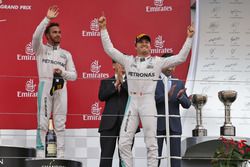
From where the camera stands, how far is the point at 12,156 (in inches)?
172

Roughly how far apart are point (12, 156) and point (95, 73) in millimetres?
1890

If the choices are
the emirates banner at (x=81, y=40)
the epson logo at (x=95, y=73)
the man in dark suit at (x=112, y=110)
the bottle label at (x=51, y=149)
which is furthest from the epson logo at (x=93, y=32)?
the bottle label at (x=51, y=149)

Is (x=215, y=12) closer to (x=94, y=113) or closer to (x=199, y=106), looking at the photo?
(x=199, y=106)

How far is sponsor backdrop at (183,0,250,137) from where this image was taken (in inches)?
245

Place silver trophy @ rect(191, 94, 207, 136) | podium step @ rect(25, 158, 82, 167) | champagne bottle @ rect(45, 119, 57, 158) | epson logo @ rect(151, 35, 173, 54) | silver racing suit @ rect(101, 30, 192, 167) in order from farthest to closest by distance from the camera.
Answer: epson logo @ rect(151, 35, 173, 54)
silver trophy @ rect(191, 94, 207, 136)
silver racing suit @ rect(101, 30, 192, 167)
champagne bottle @ rect(45, 119, 57, 158)
podium step @ rect(25, 158, 82, 167)

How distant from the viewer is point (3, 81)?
240 inches

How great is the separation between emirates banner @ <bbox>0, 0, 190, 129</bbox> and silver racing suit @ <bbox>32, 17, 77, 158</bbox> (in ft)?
2.26

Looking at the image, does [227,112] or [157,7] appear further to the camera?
[157,7]

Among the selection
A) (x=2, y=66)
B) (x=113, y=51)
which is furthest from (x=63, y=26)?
(x=113, y=51)

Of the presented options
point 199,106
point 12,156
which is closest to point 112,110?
point 199,106

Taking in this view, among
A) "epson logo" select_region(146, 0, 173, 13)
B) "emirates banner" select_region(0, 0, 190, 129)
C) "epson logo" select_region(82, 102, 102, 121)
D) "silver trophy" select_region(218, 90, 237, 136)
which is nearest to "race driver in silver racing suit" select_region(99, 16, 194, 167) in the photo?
"silver trophy" select_region(218, 90, 237, 136)

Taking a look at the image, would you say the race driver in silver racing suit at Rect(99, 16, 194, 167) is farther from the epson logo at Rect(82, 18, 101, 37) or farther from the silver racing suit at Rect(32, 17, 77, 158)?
the epson logo at Rect(82, 18, 101, 37)

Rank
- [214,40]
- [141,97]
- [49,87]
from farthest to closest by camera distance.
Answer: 1. [214,40]
2. [49,87]
3. [141,97]

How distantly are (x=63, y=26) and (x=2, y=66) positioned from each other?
520 millimetres
